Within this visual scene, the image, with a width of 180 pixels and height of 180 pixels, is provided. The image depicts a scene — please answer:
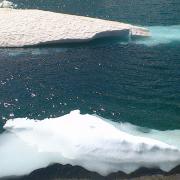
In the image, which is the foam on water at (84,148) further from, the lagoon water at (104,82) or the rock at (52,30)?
the rock at (52,30)

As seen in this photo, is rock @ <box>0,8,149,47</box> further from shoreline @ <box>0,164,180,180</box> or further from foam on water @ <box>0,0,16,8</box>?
shoreline @ <box>0,164,180,180</box>

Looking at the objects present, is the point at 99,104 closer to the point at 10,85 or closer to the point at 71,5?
the point at 10,85

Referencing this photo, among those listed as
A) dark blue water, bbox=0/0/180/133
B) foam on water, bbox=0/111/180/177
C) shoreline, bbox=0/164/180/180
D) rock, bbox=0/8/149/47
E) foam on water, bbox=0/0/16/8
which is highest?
foam on water, bbox=0/0/16/8

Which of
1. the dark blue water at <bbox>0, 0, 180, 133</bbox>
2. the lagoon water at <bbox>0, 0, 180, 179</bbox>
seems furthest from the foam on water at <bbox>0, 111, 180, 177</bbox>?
the dark blue water at <bbox>0, 0, 180, 133</bbox>

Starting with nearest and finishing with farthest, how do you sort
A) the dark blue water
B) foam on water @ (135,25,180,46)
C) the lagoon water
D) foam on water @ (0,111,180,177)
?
1. foam on water @ (0,111,180,177)
2. the lagoon water
3. the dark blue water
4. foam on water @ (135,25,180,46)

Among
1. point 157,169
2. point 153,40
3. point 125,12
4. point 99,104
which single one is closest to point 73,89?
point 99,104

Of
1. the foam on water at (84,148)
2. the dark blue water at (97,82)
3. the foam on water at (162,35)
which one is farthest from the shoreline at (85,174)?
the foam on water at (162,35)
